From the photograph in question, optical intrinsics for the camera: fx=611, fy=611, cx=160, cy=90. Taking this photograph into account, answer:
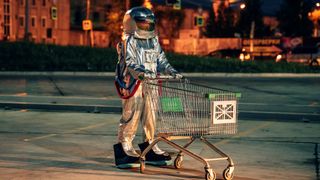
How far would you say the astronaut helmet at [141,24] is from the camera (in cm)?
774

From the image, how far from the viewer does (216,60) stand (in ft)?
107

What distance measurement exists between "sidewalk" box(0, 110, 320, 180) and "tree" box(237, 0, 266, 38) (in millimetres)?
44681

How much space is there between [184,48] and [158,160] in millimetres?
49116

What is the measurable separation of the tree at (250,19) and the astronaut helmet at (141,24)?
48.4 metres

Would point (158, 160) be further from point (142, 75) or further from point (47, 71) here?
point (47, 71)

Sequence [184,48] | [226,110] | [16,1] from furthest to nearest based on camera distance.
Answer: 1. [16,1]
2. [184,48]
3. [226,110]

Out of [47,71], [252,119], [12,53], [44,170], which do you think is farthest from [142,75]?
[12,53]

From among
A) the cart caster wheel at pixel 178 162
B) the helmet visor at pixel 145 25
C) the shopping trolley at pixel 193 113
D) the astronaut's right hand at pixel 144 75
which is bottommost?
the cart caster wheel at pixel 178 162

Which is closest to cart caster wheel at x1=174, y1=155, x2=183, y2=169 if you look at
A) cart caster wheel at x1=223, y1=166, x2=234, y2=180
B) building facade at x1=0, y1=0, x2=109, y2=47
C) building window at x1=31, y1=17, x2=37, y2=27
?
cart caster wheel at x1=223, y1=166, x2=234, y2=180

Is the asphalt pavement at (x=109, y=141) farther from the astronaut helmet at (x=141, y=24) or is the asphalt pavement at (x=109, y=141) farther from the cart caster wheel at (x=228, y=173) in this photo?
the astronaut helmet at (x=141, y=24)

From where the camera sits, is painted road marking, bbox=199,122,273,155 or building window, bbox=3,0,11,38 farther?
building window, bbox=3,0,11,38

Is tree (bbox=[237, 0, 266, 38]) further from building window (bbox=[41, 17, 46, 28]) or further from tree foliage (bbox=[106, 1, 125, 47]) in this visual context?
building window (bbox=[41, 17, 46, 28])

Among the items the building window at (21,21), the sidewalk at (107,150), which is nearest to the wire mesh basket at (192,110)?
the sidewalk at (107,150)

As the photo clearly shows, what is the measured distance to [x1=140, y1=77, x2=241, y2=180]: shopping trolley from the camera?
6941 mm
